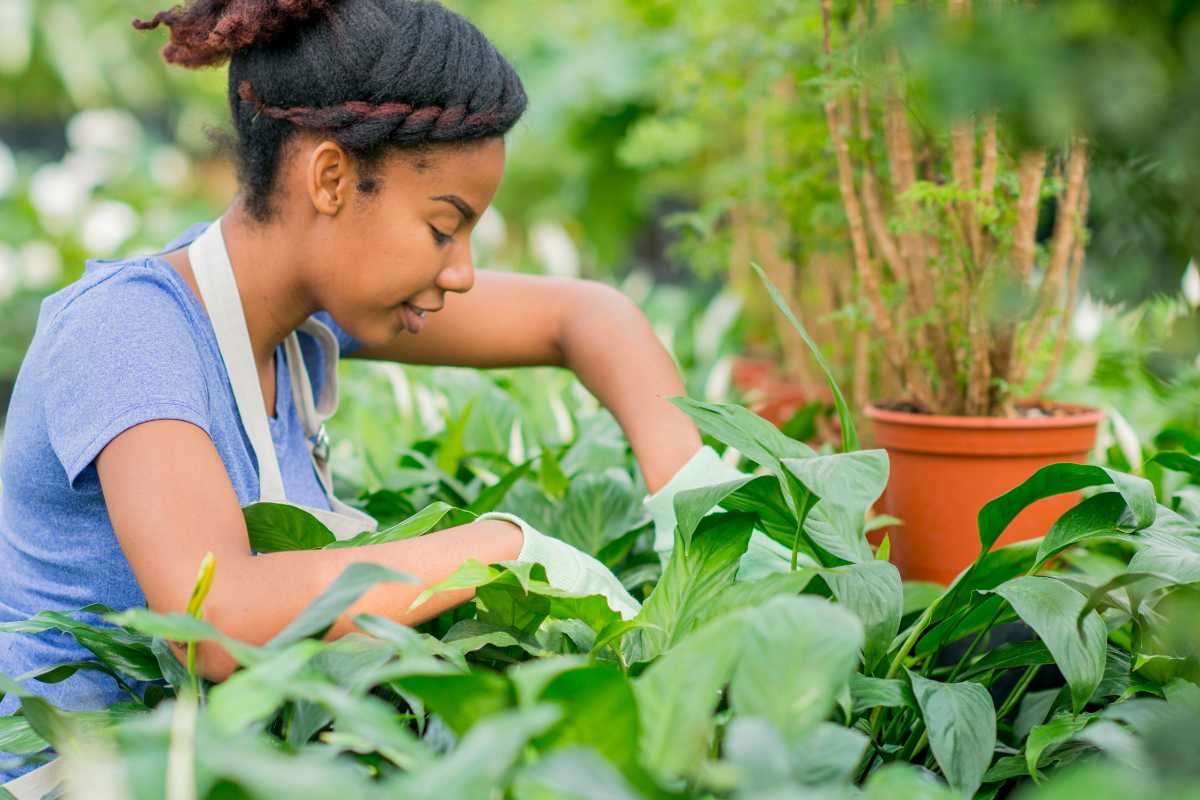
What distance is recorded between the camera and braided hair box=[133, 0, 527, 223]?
58.6 inches

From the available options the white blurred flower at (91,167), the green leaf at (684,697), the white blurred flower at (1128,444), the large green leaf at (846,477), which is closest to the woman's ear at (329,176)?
the large green leaf at (846,477)

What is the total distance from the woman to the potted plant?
1.35ft

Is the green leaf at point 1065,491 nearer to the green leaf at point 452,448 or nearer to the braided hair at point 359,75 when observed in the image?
the braided hair at point 359,75

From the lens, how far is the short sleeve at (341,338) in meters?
1.92

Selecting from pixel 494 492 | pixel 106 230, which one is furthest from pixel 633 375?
pixel 106 230

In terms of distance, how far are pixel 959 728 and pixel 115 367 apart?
0.96 m

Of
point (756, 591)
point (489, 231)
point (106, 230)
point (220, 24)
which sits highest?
point (220, 24)

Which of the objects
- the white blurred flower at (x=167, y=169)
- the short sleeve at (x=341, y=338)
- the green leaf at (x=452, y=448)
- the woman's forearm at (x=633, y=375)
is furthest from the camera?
the white blurred flower at (x=167, y=169)

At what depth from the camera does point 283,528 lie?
140cm

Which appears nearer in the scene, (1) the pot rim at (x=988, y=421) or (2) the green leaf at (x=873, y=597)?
(2) the green leaf at (x=873, y=597)

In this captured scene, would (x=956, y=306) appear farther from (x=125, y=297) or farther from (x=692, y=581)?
(x=125, y=297)

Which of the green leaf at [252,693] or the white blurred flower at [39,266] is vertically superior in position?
the green leaf at [252,693]

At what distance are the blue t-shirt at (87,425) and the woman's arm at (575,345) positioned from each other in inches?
19.5

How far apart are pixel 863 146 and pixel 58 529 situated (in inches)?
55.8
